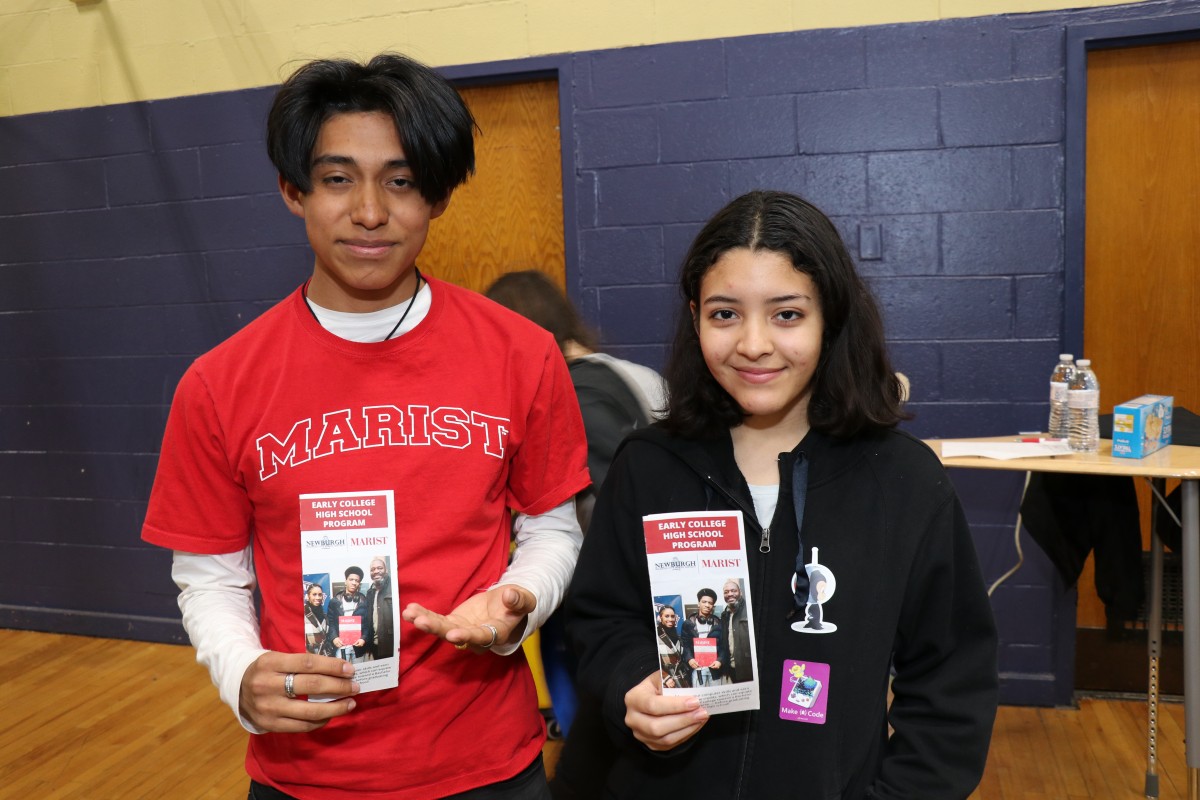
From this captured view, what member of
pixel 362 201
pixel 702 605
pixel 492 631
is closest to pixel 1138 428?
pixel 702 605

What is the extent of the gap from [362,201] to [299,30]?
113 inches

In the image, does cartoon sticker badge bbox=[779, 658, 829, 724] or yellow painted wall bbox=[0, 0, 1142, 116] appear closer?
cartoon sticker badge bbox=[779, 658, 829, 724]

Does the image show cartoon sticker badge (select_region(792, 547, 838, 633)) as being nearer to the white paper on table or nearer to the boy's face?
the boy's face

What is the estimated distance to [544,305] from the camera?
2443 mm

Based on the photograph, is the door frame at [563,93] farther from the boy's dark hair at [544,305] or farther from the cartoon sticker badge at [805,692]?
the cartoon sticker badge at [805,692]

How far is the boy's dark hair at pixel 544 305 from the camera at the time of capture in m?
2.42

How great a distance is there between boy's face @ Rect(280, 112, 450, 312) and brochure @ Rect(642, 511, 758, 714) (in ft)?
1.60

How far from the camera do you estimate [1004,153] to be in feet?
10.2

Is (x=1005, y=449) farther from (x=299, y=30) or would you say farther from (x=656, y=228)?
(x=299, y=30)

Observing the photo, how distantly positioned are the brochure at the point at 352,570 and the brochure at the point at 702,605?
0.32 m

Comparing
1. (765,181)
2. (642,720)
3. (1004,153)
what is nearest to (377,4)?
(765,181)

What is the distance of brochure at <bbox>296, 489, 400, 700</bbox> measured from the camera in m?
1.08

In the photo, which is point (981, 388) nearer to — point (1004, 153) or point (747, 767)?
point (1004, 153)

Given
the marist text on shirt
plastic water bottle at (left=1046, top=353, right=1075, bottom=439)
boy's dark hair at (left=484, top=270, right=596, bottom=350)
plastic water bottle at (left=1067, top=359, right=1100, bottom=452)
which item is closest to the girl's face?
the marist text on shirt
